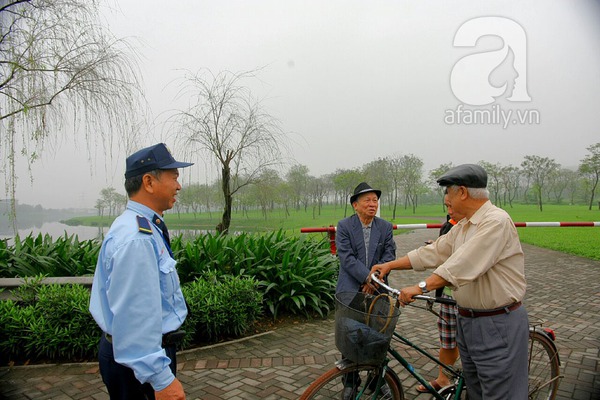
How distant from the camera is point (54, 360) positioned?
383 centimetres

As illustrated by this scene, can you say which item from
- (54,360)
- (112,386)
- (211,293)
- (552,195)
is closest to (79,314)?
(54,360)

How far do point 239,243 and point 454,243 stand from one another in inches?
140

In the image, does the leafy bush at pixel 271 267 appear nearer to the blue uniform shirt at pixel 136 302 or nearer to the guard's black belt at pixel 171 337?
the guard's black belt at pixel 171 337

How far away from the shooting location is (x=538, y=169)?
25.3m

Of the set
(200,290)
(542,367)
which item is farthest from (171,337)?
(542,367)

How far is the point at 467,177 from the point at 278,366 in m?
2.72

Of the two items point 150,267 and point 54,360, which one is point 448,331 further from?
point 54,360

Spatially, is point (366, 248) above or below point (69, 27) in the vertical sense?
below

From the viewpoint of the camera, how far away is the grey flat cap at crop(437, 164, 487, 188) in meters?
2.16

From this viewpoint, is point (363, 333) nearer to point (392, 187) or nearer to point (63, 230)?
point (63, 230)

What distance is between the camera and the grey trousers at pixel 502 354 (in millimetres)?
2074

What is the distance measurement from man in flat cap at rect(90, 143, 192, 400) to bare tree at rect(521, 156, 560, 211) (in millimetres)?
27898

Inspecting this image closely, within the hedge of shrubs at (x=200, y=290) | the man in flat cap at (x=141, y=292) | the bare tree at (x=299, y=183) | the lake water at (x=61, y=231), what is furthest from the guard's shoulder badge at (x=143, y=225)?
the bare tree at (x=299, y=183)

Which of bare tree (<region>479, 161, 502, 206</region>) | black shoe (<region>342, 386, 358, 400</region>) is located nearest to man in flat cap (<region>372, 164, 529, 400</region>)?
black shoe (<region>342, 386, 358, 400</region>)
